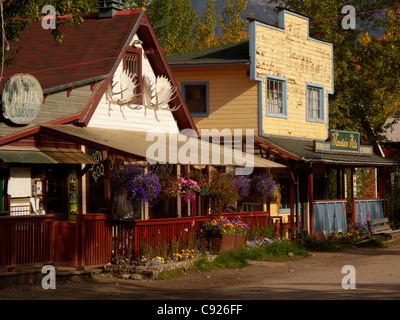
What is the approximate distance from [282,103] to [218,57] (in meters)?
2.83

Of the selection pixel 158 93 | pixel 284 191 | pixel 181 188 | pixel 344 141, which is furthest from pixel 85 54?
pixel 344 141

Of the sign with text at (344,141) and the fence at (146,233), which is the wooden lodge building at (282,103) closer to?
the sign with text at (344,141)

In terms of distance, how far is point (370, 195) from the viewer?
35.8 m

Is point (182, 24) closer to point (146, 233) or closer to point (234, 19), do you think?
point (234, 19)

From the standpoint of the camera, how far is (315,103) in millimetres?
28344

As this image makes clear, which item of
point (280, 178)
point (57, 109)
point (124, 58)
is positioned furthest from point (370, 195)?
point (57, 109)

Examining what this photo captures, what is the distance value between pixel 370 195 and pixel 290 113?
11190mm

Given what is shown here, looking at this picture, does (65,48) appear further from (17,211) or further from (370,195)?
(370,195)

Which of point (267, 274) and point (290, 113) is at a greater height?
point (290, 113)

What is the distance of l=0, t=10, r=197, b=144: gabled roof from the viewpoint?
58.6 feet

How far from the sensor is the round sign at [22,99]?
15.7 meters
